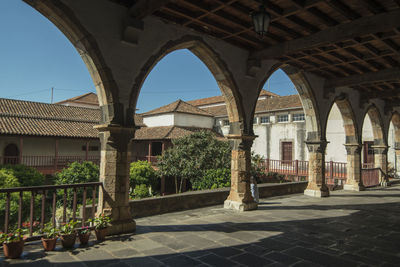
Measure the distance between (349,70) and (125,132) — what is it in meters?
6.77

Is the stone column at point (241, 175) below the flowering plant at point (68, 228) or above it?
above

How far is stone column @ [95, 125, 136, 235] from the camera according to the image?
4.21 meters

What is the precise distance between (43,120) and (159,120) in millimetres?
7697

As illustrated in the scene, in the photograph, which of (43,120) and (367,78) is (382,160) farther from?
(43,120)

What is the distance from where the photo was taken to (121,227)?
13.8ft

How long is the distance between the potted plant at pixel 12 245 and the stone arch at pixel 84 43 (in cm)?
209

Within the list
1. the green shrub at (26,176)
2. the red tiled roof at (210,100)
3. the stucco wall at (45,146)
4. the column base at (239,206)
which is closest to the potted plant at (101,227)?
the column base at (239,206)

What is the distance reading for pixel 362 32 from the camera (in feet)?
14.9

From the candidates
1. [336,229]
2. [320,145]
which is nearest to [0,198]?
[336,229]

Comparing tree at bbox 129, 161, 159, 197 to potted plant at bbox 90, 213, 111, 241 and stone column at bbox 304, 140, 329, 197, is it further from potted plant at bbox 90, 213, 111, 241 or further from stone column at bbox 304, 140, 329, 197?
potted plant at bbox 90, 213, 111, 241

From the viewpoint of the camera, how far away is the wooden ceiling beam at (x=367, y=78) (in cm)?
727

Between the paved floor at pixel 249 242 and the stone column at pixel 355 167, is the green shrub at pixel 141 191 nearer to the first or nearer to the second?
the paved floor at pixel 249 242

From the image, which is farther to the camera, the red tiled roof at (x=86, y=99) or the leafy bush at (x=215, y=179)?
the red tiled roof at (x=86, y=99)

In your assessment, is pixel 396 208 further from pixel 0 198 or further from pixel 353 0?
pixel 0 198
